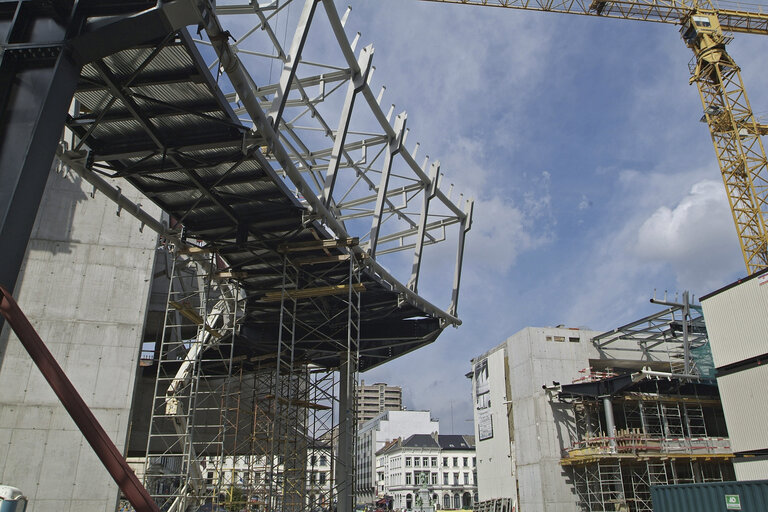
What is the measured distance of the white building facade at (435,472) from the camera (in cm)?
10794

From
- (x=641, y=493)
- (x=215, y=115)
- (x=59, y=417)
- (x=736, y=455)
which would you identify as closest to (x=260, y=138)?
(x=215, y=115)

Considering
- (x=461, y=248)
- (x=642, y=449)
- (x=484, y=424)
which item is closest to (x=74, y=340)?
(x=461, y=248)

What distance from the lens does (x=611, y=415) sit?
39500mm

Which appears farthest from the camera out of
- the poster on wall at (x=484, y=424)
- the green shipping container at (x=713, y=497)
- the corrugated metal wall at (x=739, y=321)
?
the poster on wall at (x=484, y=424)

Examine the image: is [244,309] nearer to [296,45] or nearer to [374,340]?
[374,340]

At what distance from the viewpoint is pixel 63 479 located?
81.1 ft

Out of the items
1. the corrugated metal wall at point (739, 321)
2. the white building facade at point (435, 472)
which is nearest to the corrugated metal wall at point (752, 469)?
the corrugated metal wall at point (739, 321)

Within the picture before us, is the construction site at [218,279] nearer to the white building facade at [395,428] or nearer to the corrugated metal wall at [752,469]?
the corrugated metal wall at [752,469]

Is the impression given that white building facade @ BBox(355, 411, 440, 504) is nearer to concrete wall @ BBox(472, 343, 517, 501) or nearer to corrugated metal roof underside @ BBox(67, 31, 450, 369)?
concrete wall @ BBox(472, 343, 517, 501)

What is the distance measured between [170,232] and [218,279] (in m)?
3.40

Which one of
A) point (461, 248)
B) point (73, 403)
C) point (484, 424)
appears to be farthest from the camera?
point (484, 424)

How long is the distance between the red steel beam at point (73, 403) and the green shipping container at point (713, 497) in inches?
827

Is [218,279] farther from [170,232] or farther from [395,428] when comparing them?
[395,428]

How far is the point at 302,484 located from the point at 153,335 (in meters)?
19.4
